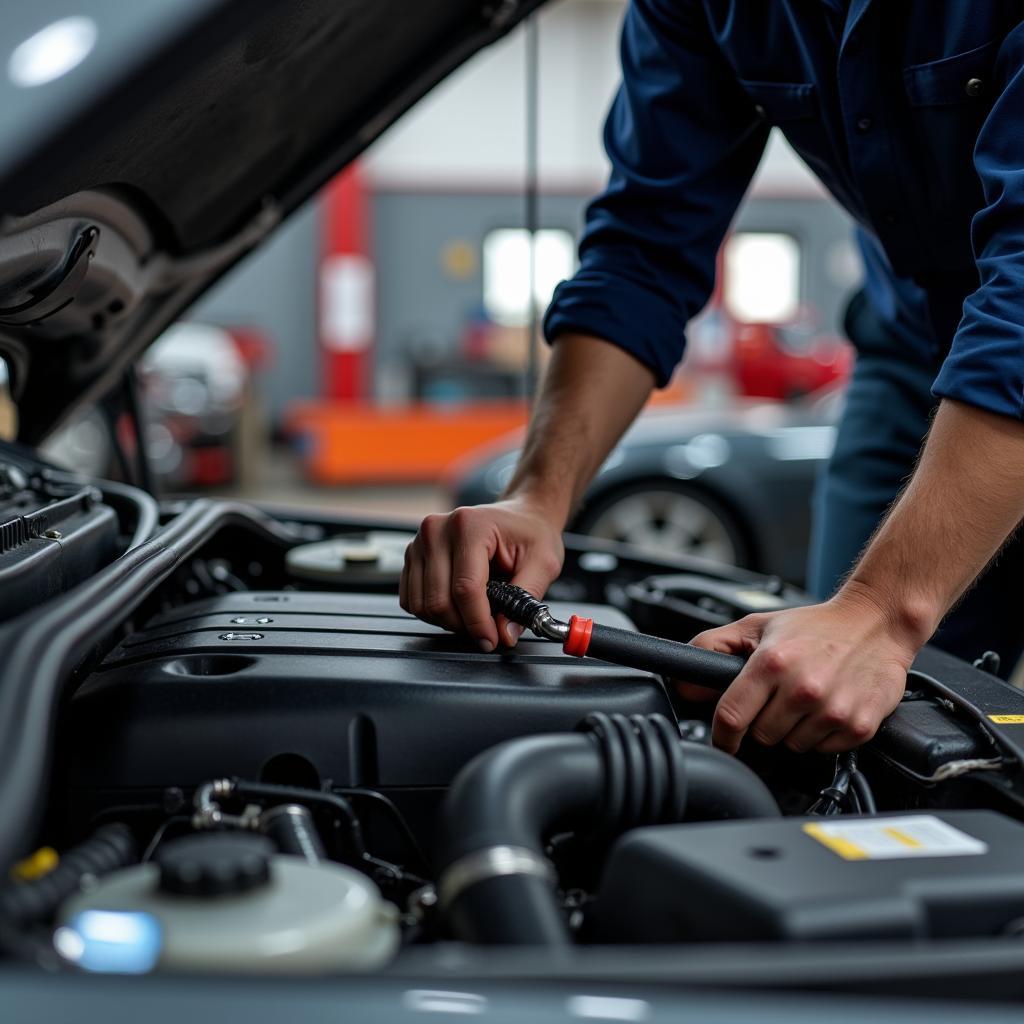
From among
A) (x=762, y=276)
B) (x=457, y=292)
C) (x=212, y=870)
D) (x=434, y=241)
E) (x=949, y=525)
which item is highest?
(x=434, y=241)

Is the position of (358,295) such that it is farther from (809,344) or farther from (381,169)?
(809,344)

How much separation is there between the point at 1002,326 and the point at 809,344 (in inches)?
364

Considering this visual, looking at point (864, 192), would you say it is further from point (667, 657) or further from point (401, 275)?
point (401, 275)

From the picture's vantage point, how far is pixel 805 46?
51.5 inches

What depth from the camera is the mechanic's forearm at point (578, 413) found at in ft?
4.61

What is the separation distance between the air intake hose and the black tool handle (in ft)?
0.42

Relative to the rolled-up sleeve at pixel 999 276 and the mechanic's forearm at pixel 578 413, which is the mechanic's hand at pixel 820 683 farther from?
the mechanic's forearm at pixel 578 413

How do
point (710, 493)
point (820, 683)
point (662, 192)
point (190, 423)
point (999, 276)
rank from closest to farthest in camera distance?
point (820, 683), point (999, 276), point (662, 192), point (710, 493), point (190, 423)

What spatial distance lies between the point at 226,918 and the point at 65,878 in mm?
112

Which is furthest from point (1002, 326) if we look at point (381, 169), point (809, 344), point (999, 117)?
point (381, 169)

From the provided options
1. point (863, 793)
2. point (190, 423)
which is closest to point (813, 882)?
point (863, 793)

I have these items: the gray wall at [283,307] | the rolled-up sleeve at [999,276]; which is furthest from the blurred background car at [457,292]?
the rolled-up sleeve at [999,276]

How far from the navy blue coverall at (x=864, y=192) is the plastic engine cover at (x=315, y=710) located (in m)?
0.33

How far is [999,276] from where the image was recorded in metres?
1.05
